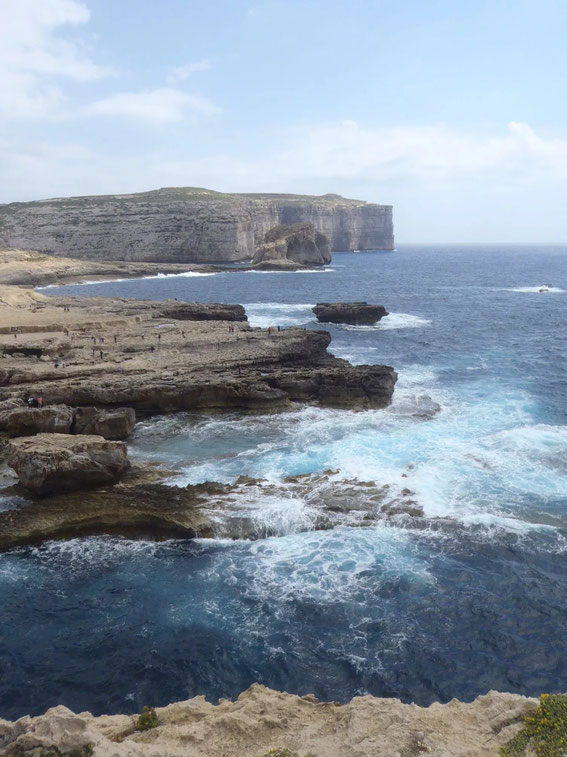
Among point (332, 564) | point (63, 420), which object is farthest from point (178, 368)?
point (332, 564)

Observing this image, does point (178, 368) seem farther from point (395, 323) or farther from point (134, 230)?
point (134, 230)

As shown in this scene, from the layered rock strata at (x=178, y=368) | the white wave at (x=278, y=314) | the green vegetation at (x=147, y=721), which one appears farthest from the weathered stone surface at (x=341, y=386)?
the green vegetation at (x=147, y=721)

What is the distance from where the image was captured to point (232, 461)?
28594mm

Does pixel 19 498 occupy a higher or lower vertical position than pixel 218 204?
lower

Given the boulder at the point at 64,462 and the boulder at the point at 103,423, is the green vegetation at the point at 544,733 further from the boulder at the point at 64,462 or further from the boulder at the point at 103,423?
the boulder at the point at 103,423

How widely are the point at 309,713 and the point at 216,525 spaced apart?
1108cm

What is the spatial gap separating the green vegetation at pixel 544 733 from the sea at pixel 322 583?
15.8 feet

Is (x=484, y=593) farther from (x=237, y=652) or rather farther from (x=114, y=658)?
(x=114, y=658)

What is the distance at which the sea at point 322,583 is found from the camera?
1555 cm

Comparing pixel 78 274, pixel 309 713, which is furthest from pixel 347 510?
pixel 78 274

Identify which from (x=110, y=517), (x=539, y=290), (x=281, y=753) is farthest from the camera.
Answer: (x=539, y=290)

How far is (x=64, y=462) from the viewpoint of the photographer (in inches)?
914

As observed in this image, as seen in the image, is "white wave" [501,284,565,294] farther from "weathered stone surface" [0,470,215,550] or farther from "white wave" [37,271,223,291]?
"weathered stone surface" [0,470,215,550]

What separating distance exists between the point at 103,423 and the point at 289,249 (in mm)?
116314
